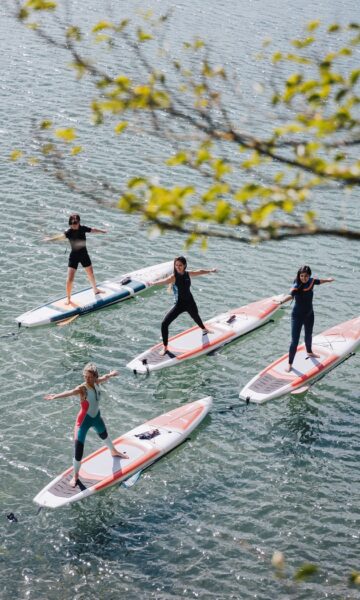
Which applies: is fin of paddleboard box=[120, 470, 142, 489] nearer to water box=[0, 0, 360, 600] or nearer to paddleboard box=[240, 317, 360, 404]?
water box=[0, 0, 360, 600]

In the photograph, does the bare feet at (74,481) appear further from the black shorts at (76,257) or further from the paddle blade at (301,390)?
the black shorts at (76,257)

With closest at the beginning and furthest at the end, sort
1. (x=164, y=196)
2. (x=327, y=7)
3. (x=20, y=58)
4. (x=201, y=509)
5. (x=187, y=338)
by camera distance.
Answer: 1. (x=164, y=196)
2. (x=201, y=509)
3. (x=187, y=338)
4. (x=20, y=58)
5. (x=327, y=7)

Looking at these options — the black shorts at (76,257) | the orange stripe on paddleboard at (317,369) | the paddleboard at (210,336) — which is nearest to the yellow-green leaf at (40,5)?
the paddleboard at (210,336)

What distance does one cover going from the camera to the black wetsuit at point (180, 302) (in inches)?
799

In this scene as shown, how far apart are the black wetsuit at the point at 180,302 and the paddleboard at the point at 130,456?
245 centimetres

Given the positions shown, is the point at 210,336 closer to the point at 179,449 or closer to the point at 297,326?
the point at 297,326

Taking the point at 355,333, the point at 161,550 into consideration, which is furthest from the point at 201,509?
the point at 355,333

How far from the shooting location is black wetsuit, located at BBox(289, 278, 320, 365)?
1912 centimetres

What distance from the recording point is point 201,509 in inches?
618

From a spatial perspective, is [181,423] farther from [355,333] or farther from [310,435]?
[355,333]

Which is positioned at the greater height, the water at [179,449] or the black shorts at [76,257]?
the black shorts at [76,257]

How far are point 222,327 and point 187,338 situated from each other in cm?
98

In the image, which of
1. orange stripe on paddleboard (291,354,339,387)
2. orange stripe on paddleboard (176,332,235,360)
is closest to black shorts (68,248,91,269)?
orange stripe on paddleboard (176,332,235,360)

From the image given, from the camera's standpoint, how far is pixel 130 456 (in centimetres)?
1683
